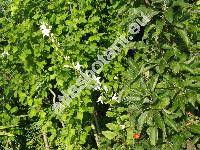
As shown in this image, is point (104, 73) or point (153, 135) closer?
point (153, 135)

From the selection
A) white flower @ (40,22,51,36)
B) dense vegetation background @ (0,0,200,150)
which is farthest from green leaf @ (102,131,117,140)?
white flower @ (40,22,51,36)

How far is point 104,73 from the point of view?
4.40 metres

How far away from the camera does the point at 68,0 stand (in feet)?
13.7

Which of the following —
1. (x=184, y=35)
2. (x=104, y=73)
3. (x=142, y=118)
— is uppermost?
(x=104, y=73)

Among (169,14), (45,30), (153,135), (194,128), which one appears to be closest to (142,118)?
(153,135)

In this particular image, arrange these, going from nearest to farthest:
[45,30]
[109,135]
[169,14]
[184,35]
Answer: [169,14] → [184,35] → [109,135] → [45,30]

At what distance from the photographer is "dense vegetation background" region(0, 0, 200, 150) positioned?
8.35 feet

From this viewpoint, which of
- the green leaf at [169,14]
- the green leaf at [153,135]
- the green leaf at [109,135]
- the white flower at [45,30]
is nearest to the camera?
the green leaf at [169,14]

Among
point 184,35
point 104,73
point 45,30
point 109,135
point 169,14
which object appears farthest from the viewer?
point 104,73

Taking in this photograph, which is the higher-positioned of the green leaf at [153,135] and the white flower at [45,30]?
the white flower at [45,30]

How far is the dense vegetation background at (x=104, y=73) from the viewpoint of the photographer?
254 cm

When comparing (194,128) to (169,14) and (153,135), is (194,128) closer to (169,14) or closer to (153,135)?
(153,135)

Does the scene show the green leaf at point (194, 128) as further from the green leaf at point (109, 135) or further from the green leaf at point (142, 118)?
the green leaf at point (109, 135)

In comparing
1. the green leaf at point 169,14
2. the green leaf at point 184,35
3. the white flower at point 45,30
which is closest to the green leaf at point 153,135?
the green leaf at point 184,35
